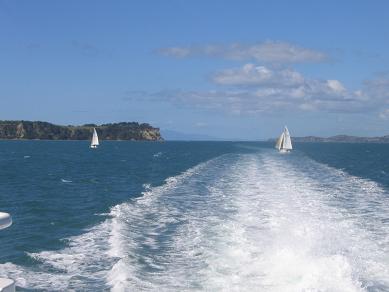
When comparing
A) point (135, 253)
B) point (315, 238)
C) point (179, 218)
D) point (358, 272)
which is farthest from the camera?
point (179, 218)

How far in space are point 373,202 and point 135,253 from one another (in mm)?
18793

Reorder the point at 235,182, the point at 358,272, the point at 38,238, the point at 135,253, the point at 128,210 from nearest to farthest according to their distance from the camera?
1. the point at 358,272
2. the point at 135,253
3. the point at 38,238
4. the point at 128,210
5. the point at 235,182

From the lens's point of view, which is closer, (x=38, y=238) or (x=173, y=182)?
(x=38, y=238)

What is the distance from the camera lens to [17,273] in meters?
16.0

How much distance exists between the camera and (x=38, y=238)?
21.6 meters

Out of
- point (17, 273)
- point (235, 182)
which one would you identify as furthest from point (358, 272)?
point (235, 182)

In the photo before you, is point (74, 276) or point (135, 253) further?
point (135, 253)

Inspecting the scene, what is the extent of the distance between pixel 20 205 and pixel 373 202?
22569 millimetres

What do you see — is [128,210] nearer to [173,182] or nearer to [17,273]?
[17,273]

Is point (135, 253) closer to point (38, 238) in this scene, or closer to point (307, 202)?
point (38, 238)

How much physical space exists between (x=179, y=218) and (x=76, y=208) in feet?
27.0

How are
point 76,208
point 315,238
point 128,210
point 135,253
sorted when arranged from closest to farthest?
1. point 135,253
2. point 315,238
3. point 128,210
4. point 76,208

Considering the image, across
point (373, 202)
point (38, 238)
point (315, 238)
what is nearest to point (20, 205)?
point (38, 238)

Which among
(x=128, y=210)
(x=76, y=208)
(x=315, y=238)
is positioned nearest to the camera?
(x=315, y=238)
